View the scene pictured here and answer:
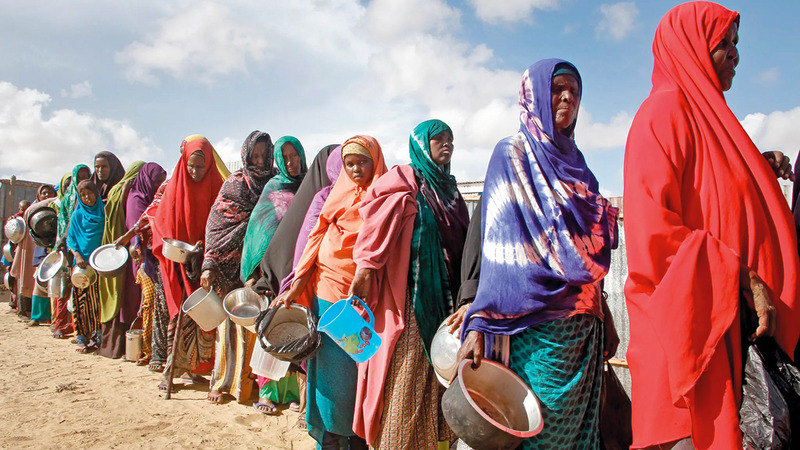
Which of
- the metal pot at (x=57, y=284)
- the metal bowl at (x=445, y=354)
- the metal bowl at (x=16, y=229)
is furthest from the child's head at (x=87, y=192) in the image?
the metal bowl at (x=445, y=354)

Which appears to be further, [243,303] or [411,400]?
[243,303]

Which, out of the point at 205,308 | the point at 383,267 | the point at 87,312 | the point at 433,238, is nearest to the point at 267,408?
the point at 205,308

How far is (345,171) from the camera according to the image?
3232 mm

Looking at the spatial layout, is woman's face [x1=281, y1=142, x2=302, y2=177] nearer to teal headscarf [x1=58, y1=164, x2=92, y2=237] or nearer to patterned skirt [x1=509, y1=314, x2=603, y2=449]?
patterned skirt [x1=509, y1=314, x2=603, y2=449]

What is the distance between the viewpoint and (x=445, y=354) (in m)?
2.29

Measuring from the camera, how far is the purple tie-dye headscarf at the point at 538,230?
199 centimetres

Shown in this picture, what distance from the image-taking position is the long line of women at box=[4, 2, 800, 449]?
166cm

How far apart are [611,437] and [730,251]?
1057 mm

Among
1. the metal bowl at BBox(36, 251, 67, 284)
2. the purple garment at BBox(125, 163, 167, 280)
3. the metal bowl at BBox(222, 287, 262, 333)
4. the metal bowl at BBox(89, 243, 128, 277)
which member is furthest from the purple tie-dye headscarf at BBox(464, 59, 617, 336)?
the metal bowl at BBox(36, 251, 67, 284)

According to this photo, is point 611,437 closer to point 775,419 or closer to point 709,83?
point 775,419

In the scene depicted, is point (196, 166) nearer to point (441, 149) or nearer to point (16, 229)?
point (441, 149)

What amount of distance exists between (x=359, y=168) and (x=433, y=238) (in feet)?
2.20

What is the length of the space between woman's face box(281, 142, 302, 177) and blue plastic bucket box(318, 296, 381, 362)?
1.90 m

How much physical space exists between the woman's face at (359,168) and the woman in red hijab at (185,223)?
258 centimetres
